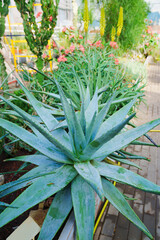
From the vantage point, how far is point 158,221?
6.76 ft

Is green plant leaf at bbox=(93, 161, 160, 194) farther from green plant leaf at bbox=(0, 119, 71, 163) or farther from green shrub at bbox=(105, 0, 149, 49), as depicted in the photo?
green shrub at bbox=(105, 0, 149, 49)

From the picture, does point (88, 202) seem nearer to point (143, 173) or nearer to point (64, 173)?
point (64, 173)

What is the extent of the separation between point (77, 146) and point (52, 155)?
17 centimetres

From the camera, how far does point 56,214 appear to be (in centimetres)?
119

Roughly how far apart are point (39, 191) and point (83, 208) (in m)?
0.26

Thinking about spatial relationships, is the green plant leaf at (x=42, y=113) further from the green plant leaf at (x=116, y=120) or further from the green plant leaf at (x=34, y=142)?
the green plant leaf at (x=116, y=120)

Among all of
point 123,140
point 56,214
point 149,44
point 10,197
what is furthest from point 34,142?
point 149,44

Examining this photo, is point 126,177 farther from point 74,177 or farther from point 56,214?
point 56,214

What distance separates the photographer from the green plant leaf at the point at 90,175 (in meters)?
0.97

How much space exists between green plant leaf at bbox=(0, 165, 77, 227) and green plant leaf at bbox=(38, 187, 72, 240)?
127 mm

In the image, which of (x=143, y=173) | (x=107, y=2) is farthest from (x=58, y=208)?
(x=107, y=2)

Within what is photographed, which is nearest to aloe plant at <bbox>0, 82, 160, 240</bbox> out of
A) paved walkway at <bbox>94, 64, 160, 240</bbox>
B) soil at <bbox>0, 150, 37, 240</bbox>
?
soil at <bbox>0, 150, 37, 240</bbox>

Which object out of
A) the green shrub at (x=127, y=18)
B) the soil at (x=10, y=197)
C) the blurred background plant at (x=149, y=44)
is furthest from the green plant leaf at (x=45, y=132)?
the blurred background plant at (x=149, y=44)

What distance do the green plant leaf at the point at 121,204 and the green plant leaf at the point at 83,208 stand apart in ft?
0.41
